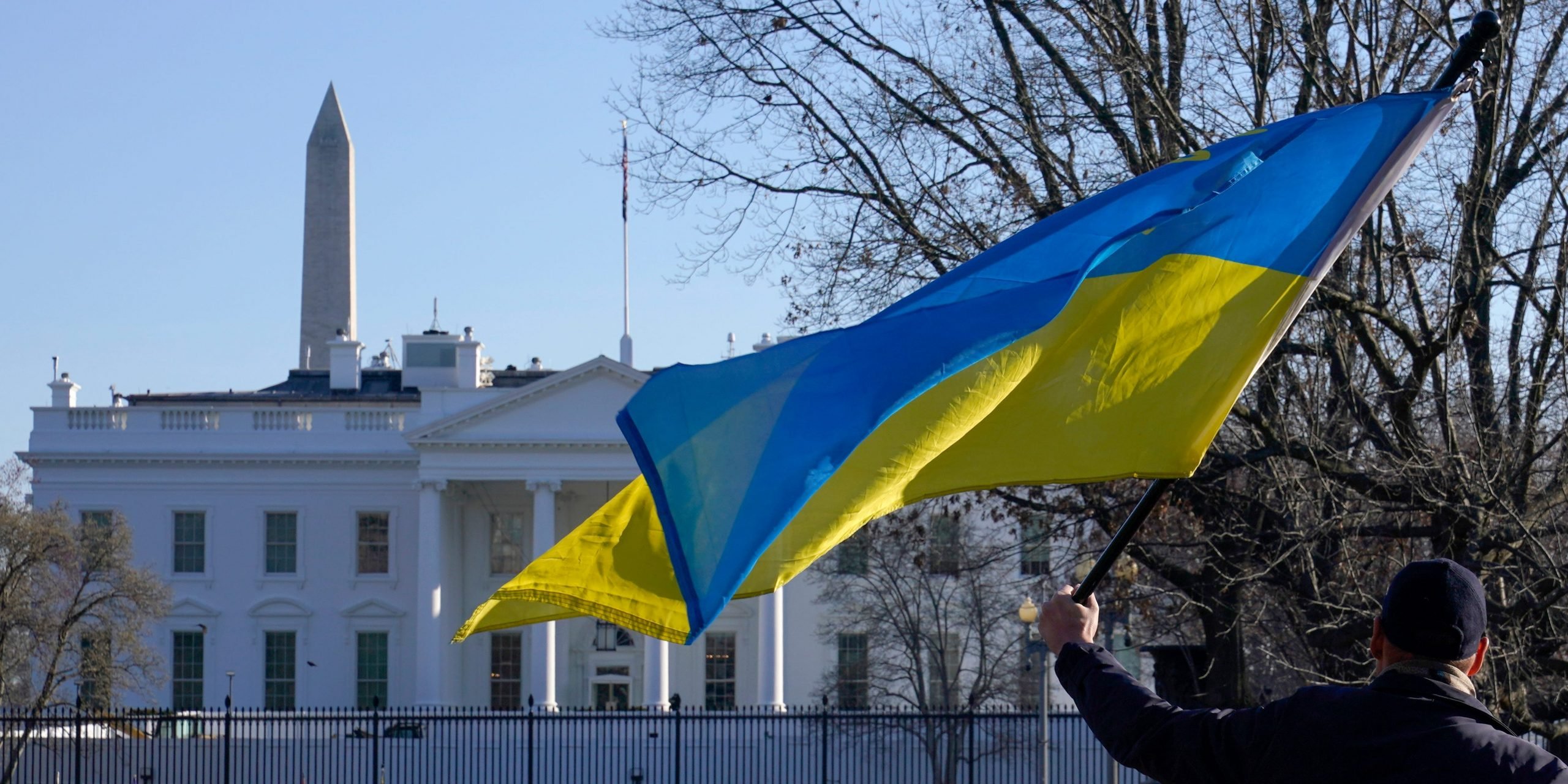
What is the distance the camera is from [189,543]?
51.4m

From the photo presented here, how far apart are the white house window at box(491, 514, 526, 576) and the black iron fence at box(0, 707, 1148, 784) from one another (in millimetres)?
13676

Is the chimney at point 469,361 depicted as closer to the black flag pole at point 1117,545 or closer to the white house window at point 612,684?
the white house window at point 612,684

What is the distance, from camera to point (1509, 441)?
12.4 meters

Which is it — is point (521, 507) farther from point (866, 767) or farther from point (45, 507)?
point (866, 767)

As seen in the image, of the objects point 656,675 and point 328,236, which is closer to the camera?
point 656,675

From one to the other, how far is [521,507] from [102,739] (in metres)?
23.5

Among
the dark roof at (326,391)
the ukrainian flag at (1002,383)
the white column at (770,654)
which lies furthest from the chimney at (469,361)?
the ukrainian flag at (1002,383)

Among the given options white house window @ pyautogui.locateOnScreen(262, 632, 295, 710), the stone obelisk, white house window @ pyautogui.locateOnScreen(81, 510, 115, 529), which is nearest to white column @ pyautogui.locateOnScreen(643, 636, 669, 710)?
white house window @ pyautogui.locateOnScreen(262, 632, 295, 710)

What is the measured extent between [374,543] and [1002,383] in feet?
159

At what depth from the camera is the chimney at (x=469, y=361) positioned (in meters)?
55.4

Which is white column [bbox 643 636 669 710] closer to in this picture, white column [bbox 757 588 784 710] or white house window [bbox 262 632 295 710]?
white column [bbox 757 588 784 710]

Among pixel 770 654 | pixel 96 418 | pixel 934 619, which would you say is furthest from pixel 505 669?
pixel 934 619

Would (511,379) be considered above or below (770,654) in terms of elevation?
above

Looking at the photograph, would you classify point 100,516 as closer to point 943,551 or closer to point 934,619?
point 934,619
